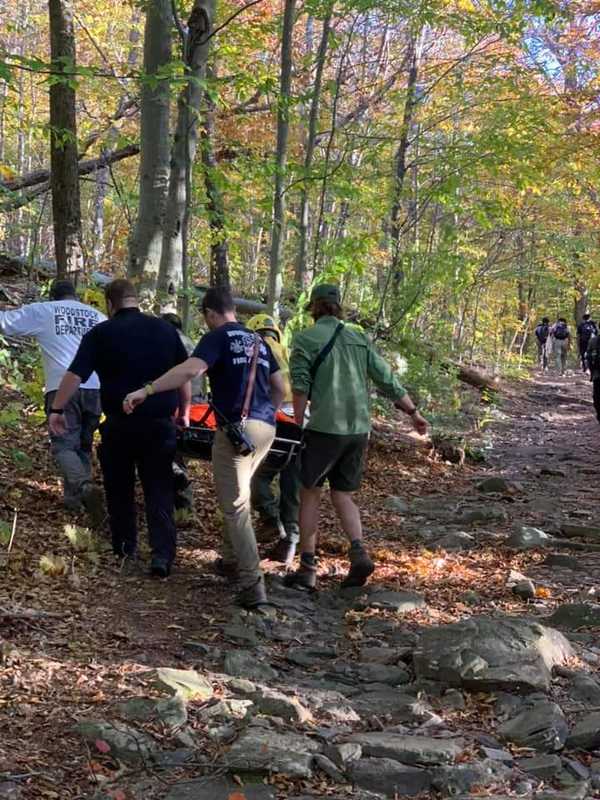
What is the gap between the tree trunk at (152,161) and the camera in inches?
316

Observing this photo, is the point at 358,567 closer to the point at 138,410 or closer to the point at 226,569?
the point at 226,569

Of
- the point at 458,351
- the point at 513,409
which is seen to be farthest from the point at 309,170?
the point at 458,351

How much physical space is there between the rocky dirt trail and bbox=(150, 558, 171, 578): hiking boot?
0.16 metres

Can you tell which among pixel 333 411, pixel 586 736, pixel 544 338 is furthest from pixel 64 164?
pixel 544 338

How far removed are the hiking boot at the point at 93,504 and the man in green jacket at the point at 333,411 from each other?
1.63 metres

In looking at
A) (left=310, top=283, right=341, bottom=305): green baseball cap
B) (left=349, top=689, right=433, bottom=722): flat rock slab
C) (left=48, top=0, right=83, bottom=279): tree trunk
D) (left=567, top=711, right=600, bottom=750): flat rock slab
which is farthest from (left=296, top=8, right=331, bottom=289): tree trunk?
(left=567, top=711, right=600, bottom=750): flat rock slab

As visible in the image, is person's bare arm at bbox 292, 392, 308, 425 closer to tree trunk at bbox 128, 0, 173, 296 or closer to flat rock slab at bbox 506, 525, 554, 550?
flat rock slab at bbox 506, 525, 554, 550

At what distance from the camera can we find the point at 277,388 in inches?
211

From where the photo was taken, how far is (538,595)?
5625 millimetres

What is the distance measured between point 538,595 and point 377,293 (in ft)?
29.2

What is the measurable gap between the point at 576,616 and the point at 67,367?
425 cm

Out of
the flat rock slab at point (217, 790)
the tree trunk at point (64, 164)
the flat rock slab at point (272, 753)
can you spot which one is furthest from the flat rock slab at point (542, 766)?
the tree trunk at point (64, 164)

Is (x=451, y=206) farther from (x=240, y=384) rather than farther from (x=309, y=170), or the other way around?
(x=240, y=384)

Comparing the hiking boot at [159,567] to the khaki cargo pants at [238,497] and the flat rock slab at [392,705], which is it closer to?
the khaki cargo pants at [238,497]
